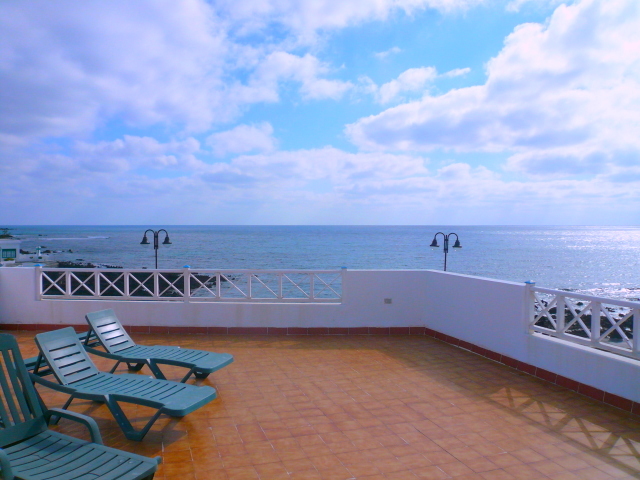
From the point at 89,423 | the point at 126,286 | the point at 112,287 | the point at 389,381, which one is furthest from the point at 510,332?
the point at 112,287

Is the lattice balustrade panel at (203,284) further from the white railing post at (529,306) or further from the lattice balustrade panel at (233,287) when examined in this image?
the white railing post at (529,306)

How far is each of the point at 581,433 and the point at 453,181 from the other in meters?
60.1

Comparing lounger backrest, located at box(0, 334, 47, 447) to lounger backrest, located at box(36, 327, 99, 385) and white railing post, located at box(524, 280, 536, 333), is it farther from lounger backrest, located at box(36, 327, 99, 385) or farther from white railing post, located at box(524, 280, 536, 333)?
white railing post, located at box(524, 280, 536, 333)

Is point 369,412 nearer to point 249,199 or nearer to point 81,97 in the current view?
point 81,97

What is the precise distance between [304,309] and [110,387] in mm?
3702

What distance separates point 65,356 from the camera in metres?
4.07

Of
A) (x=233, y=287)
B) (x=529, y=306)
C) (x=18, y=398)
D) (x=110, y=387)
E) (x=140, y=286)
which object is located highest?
(x=529, y=306)

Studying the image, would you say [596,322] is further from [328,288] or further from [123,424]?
[328,288]

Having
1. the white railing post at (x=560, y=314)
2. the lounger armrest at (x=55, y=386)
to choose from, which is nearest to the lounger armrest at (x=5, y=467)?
the lounger armrest at (x=55, y=386)

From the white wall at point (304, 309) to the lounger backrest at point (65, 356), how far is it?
2943 mm

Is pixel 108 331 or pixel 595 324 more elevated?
pixel 595 324

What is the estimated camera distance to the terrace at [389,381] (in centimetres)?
321

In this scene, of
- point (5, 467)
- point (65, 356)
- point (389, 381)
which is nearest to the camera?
point (5, 467)

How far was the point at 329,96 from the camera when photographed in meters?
15.9
